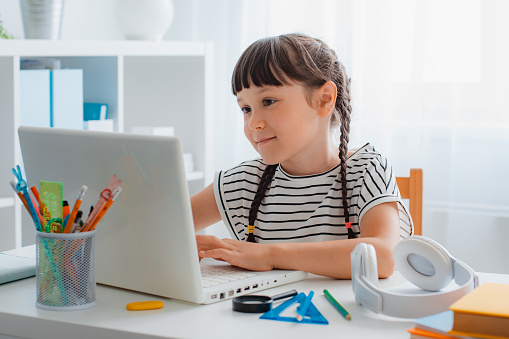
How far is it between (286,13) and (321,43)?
1376 mm

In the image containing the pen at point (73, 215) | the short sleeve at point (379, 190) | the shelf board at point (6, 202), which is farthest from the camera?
the shelf board at point (6, 202)

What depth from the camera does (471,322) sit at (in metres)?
0.76

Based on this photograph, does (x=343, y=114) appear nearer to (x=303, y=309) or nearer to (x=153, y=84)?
(x=303, y=309)

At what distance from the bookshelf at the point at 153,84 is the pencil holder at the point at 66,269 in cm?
126

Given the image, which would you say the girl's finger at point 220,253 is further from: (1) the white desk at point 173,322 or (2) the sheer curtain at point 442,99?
A: (2) the sheer curtain at point 442,99

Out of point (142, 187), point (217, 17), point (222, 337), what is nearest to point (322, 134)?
point (142, 187)

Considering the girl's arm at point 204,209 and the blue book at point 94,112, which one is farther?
the blue book at point 94,112

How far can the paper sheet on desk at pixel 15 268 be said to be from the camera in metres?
1.11

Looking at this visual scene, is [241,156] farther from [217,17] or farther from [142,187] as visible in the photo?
[142,187]

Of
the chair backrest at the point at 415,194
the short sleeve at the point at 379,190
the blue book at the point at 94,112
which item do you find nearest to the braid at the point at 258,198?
the short sleeve at the point at 379,190

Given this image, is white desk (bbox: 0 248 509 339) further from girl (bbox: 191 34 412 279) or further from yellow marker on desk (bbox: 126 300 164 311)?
girl (bbox: 191 34 412 279)

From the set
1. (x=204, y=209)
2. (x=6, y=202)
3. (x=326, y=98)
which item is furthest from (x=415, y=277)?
(x=6, y=202)

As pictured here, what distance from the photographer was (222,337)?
83 cm

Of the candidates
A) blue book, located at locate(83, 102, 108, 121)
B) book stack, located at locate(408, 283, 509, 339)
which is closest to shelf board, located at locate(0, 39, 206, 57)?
blue book, located at locate(83, 102, 108, 121)
